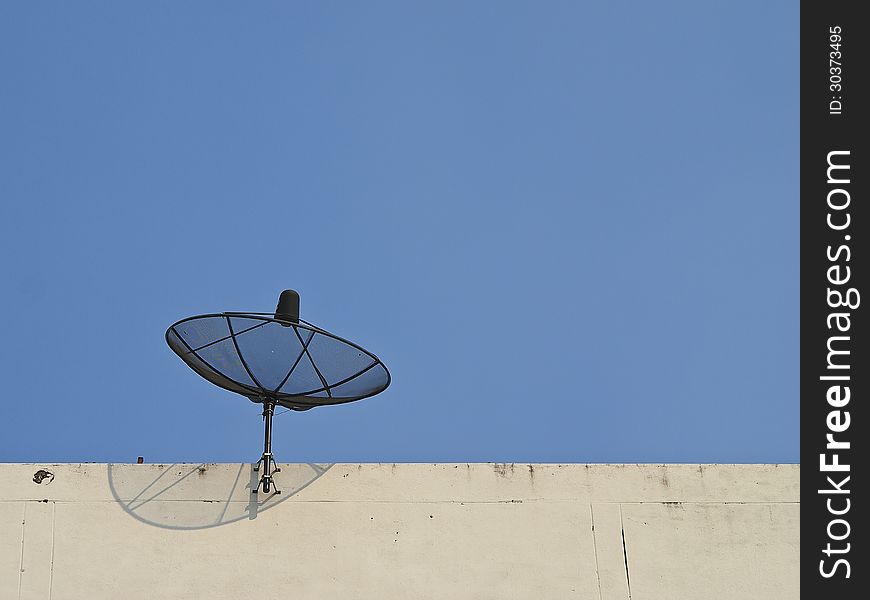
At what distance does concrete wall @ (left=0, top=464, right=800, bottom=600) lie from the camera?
7078 millimetres

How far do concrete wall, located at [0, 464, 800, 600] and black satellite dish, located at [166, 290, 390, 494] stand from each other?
0.47m

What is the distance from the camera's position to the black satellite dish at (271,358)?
7.43 metres

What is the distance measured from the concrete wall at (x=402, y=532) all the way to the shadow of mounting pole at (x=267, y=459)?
8 cm

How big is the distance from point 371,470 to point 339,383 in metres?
0.70
